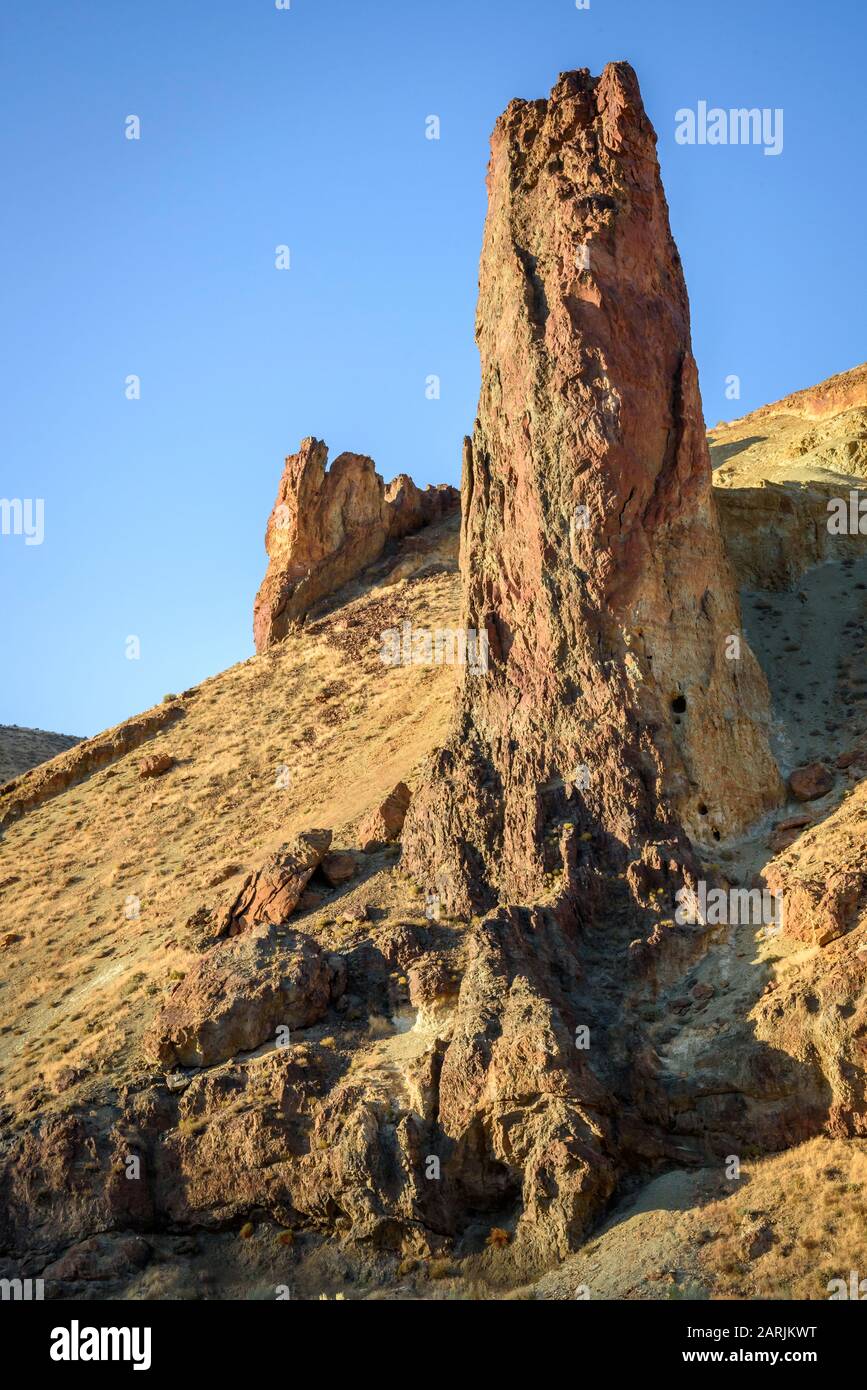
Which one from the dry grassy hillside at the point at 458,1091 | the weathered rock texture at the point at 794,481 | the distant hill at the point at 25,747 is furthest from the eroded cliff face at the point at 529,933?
the distant hill at the point at 25,747

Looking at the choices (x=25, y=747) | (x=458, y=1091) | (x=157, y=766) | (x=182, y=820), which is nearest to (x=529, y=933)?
(x=458, y=1091)

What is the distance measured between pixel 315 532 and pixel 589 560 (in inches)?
A: 1120

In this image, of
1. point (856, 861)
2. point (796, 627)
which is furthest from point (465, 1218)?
point (796, 627)

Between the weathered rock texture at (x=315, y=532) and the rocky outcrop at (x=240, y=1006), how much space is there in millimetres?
29494

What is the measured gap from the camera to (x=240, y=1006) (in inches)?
1073

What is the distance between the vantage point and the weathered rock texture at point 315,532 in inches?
2249

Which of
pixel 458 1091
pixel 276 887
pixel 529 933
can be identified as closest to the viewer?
pixel 458 1091

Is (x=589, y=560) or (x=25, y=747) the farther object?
(x=25, y=747)

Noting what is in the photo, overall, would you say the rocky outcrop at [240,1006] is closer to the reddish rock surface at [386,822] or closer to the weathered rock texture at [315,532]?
the reddish rock surface at [386,822]

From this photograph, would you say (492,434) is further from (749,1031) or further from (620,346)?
(749,1031)

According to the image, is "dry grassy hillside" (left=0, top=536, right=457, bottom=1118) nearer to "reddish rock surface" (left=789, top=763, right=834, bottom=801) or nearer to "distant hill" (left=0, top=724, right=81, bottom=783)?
"reddish rock surface" (left=789, top=763, right=834, bottom=801)

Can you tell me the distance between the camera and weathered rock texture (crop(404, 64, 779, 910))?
29.6m

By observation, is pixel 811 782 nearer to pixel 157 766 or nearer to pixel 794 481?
pixel 794 481

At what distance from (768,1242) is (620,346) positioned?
2015cm
